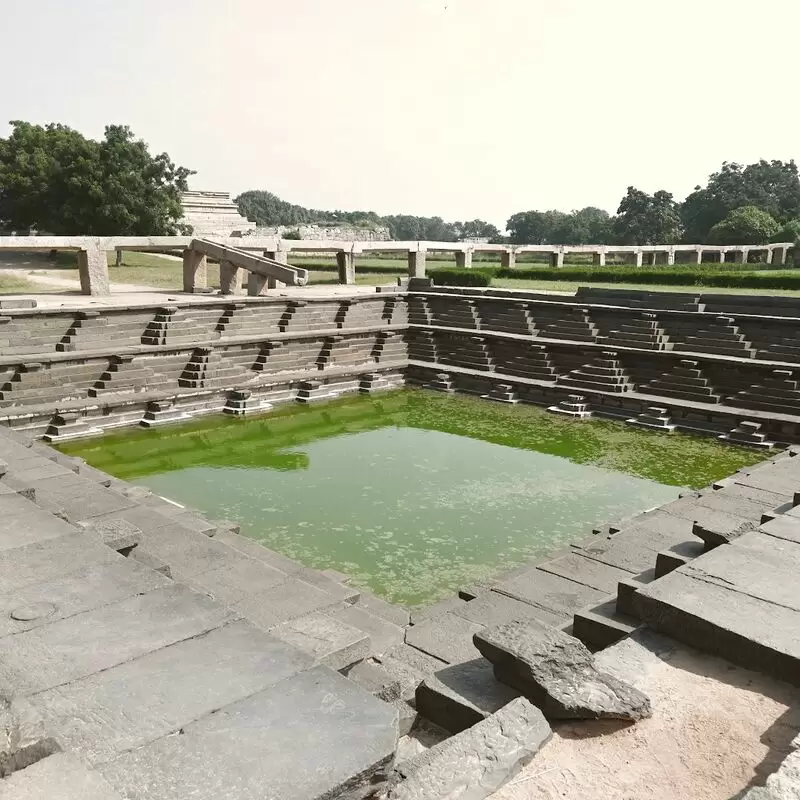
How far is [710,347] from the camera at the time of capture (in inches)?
531

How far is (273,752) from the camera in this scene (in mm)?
2594

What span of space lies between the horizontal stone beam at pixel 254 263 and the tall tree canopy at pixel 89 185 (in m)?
8.70

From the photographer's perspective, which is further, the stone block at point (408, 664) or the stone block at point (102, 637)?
the stone block at point (408, 664)

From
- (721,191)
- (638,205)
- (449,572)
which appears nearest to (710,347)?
(449,572)

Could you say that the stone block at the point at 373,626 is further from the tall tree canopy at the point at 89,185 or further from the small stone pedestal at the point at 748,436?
the tall tree canopy at the point at 89,185

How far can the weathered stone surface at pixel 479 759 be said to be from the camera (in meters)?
2.67

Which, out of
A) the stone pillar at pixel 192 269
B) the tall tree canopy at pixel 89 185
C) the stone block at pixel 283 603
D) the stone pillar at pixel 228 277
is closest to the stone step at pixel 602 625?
the stone block at pixel 283 603

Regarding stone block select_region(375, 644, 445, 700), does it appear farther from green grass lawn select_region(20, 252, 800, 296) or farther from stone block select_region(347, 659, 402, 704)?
green grass lawn select_region(20, 252, 800, 296)

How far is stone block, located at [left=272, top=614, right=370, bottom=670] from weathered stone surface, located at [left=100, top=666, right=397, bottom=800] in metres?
0.96

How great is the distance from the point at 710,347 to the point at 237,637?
1224cm

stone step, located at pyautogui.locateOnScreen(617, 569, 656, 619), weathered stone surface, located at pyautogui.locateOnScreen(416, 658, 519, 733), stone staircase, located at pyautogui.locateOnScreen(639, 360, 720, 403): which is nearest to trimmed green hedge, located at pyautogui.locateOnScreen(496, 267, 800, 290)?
stone staircase, located at pyautogui.locateOnScreen(639, 360, 720, 403)

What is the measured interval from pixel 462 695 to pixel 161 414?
9.82 metres

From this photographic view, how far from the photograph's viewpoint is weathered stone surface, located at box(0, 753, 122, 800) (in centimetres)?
228

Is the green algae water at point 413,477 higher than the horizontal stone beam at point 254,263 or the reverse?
the reverse
